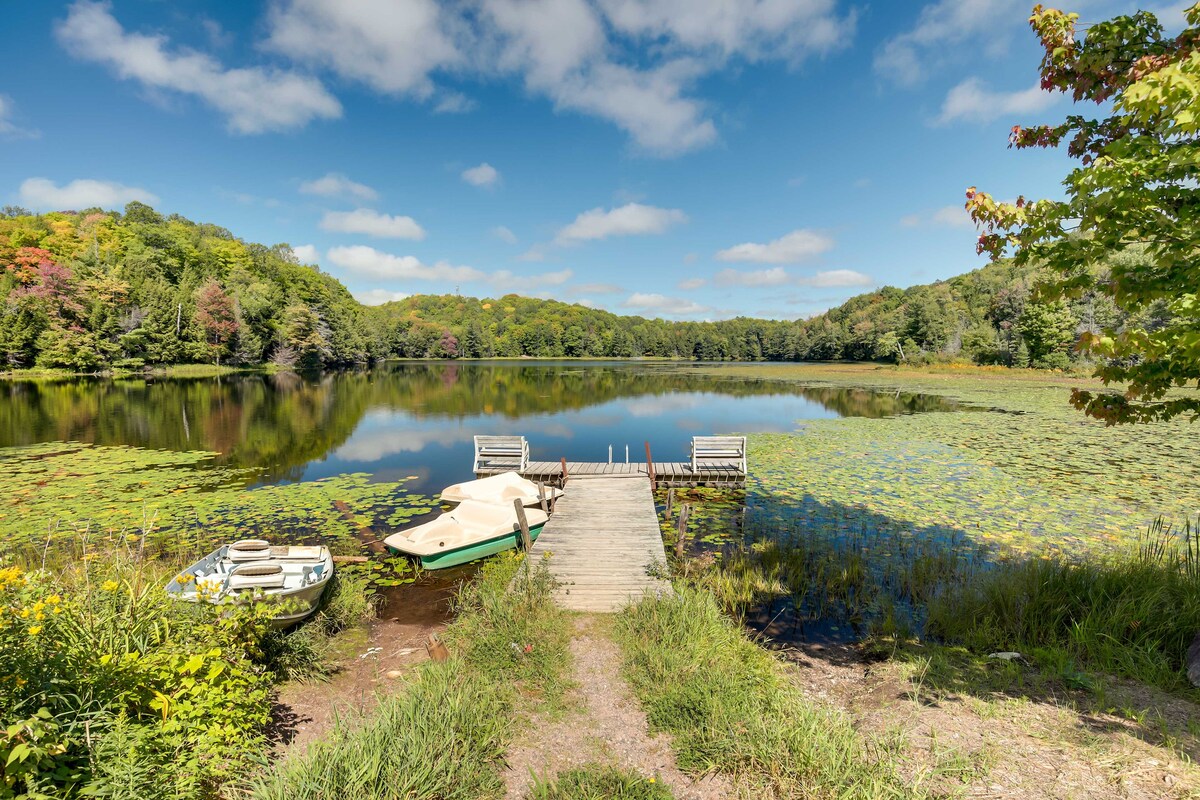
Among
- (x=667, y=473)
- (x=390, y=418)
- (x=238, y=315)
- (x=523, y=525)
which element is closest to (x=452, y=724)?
(x=523, y=525)

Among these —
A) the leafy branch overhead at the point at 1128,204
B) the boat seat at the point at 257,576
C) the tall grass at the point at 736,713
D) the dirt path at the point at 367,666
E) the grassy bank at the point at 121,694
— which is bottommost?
the dirt path at the point at 367,666

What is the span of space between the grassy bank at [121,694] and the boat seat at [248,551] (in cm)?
296

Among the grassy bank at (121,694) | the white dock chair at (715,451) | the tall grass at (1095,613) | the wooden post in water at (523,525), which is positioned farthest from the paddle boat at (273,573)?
the white dock chair at (715,451)

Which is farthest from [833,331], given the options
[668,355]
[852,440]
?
[852,440]

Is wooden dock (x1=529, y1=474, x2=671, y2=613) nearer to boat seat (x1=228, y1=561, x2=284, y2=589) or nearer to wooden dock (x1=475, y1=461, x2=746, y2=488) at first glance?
wooden dock (x1=475, y1=461, x2=746, y2=488)

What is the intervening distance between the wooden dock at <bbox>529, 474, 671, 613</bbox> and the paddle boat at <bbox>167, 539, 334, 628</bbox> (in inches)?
147

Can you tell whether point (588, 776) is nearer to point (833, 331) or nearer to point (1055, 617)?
point (1055, 617)

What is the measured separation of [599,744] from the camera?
4742 millimetres

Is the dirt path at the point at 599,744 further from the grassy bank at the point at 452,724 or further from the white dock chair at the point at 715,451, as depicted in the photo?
the white dock chair at the point at 715,451

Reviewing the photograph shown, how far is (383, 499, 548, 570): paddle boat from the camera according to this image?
963cm

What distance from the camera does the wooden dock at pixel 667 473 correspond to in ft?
52.0

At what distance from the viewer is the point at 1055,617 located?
6402mm

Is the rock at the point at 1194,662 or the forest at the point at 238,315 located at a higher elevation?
the forest at the point at 238,315

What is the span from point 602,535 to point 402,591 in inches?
169
